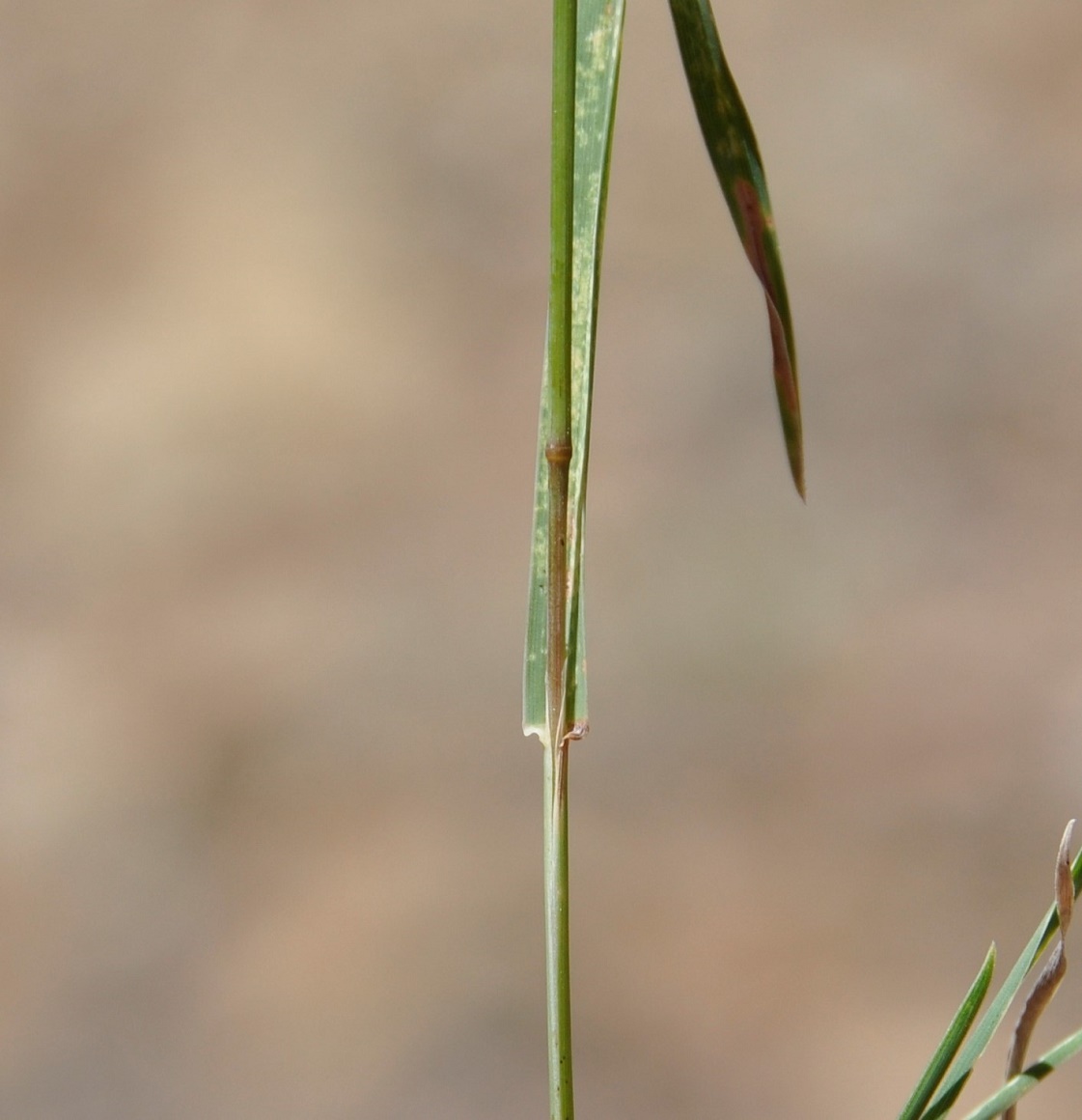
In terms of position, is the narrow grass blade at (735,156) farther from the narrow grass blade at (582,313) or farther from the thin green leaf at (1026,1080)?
the thin green leaf at (1026,1080)

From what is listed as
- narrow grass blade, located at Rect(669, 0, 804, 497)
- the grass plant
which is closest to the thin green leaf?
the grass plant

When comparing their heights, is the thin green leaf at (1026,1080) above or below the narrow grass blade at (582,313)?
below

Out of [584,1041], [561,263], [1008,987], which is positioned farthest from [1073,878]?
[584,1041]

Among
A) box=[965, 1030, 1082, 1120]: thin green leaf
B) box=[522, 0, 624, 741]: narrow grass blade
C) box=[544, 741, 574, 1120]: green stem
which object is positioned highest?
box=[522, 0, 624, 741]: narrow grass blade

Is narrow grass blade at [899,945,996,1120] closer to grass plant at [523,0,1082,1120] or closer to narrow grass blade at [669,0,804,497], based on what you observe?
grass plant at [523,0,1082,1120]

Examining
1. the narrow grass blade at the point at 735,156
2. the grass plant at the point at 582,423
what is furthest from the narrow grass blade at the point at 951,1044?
the narrow grass blade at the point at 735,156

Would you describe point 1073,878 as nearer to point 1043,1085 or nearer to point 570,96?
point 570,96
